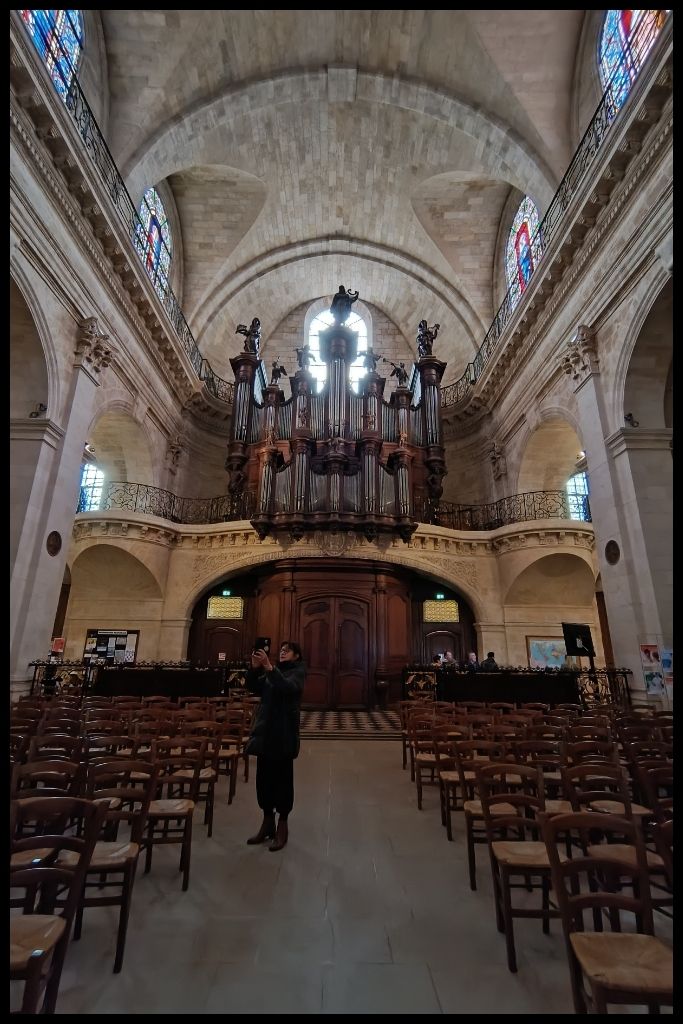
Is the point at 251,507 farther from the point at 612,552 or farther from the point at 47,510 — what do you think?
the point at 612,552

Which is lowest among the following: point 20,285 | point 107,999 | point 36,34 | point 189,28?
point 107,999

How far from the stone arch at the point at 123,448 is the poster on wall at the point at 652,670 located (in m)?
12.6

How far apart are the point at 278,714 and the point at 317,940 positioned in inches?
60.8

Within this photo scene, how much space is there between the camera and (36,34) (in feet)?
30.6

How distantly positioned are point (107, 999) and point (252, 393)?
1471 cm

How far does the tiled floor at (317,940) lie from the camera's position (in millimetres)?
2098

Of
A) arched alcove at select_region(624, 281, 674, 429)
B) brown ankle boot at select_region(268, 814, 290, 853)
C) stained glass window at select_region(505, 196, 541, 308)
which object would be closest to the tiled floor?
brown ankle boot at select_region(268, 814, 290, 853)

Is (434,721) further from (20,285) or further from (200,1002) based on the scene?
(20,285)

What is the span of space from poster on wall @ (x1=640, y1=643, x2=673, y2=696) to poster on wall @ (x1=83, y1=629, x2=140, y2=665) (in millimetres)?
11748

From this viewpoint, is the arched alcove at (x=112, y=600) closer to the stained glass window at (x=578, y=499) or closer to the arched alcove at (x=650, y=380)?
the arched alcove at (x=650, y=380)

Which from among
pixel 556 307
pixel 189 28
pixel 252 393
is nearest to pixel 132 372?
pixel 252 393

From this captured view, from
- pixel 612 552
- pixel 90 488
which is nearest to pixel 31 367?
pixel 90 488

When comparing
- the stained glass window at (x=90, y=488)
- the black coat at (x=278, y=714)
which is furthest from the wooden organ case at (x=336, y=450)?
the black coat at (x=278, y=714)

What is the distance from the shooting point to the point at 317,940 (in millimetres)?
2516
